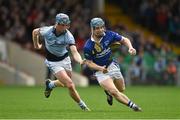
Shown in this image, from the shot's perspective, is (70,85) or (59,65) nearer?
(70,85)

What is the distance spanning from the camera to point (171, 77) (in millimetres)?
37250

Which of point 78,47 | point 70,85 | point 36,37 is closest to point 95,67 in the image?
point 70,85

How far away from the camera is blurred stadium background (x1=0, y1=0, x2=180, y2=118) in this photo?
119 ft

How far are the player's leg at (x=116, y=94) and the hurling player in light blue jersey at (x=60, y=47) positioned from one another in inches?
32.7

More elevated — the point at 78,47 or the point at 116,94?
the point at 116,94

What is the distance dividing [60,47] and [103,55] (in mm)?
1184

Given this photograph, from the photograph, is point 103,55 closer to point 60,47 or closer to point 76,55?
Result: point 76,55

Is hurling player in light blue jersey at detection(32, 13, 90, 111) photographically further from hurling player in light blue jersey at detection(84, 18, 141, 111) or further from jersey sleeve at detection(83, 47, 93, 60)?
hurling player in light blue jersey at detection(84, 18, 141, 111)

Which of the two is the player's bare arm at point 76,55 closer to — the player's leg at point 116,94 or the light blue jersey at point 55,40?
the light blue jersey at point 55,40

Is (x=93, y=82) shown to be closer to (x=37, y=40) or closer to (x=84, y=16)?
(x=84, y=16)

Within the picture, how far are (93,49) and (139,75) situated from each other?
17.9 meters

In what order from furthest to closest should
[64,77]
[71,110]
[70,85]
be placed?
[71,110], [64,77], [70,85]

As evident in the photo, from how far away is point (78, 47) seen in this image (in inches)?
1444

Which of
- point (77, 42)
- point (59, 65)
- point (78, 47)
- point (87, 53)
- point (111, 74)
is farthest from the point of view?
point (77, 42)
